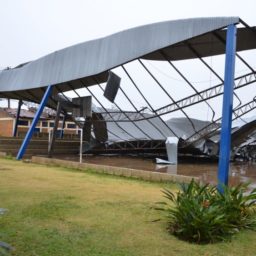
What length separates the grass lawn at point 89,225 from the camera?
499 cm

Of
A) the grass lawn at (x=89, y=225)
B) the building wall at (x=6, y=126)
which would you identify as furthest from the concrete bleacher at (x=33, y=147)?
the building wall at (x=6, y=126)

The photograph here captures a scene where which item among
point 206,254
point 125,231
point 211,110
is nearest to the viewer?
point 206,254

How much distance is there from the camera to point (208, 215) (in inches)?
224

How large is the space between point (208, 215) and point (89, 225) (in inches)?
73.3

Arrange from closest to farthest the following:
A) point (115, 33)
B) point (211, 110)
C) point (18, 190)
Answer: point (18, 190), point (115, 33), point (211, 110)

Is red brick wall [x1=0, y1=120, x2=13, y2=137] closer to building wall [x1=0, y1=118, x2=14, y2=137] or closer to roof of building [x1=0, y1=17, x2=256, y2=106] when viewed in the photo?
building wall [x1=0, y1=118, x2=14, y2=137]

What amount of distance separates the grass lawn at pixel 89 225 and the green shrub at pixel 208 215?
20 cm

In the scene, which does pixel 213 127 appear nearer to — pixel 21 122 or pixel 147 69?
pixel 147 69

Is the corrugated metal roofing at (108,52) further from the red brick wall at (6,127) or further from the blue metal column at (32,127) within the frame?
the red brick wall at (6,127)

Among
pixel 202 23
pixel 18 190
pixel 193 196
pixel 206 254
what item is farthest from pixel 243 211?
pixel 202 23

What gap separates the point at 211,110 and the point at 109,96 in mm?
4811

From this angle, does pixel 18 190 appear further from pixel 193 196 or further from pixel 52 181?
pixel 193 196

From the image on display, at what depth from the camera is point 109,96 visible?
723 inches

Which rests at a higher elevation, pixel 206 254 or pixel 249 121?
pixel 249 121
